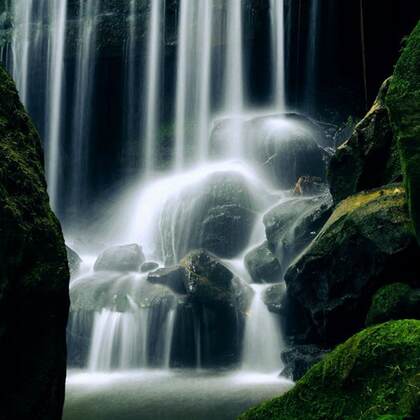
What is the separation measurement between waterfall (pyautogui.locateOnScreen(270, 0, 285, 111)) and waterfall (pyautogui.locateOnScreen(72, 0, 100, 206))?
7.83 metres

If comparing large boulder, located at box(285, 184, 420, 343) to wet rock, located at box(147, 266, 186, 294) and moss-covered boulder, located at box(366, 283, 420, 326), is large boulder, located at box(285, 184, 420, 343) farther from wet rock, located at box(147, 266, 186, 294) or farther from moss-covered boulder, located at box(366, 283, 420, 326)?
wet rock, located at box(147, 266, 186, 294)

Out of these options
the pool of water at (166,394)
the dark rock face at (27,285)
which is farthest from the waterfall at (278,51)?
the dark rock face at (27,285)

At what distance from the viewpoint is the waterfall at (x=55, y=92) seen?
77.0 feet

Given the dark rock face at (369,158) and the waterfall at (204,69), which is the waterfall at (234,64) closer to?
the waterfall at (204,69)

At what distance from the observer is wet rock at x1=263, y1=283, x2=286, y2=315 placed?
10688 mm

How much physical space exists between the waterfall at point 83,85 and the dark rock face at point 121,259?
9.11 m

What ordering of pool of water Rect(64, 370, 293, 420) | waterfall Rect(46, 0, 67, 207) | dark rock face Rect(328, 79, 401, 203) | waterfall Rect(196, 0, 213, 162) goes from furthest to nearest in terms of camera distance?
waterfall Rect(46, 0, 67, 207) → waterfall Rect(196, 0, 213, 162) → dark rock face Rect(328, 79, 401, 203) → pool of water Rect(64, 370, 293, 420)

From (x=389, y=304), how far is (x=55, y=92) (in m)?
19.7

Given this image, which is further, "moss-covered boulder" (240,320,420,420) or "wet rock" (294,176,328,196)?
"wet rock" (294,176,328,196)

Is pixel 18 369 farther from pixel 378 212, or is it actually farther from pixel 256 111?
pixel 256 111

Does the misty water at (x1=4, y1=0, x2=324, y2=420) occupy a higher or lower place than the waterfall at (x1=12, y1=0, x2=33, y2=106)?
lower

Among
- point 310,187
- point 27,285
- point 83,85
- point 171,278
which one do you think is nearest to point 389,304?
point 27,285

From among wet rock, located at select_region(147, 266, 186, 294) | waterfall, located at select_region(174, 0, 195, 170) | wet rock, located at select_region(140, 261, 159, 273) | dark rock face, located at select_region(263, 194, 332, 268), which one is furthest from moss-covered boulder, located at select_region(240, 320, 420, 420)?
waterfall, located at select_region(174, 0, 195, 170)

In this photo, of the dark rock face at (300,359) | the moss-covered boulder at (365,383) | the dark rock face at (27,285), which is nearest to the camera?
the moss-covered boulder at (365,383)
